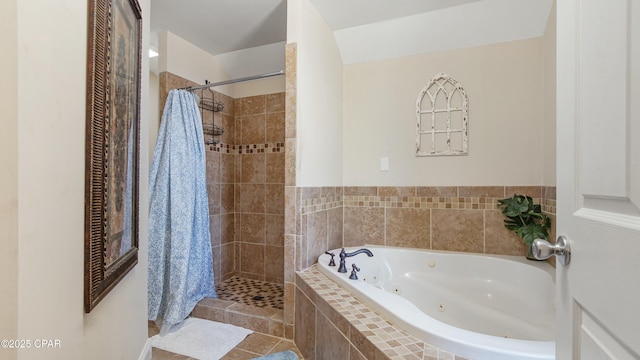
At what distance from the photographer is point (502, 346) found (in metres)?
1.03

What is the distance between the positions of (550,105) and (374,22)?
1461mm

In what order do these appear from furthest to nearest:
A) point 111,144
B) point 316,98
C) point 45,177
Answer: point 316,98 < point 111,144 < point 45,177

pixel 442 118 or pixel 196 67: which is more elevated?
pixel 196 67

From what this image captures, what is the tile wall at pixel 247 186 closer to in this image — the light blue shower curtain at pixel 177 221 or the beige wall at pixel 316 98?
the light blue shower curtain at pixel 177 221

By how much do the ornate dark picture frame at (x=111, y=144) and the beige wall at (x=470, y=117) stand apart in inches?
72.5

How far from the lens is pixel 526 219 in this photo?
2141 mm

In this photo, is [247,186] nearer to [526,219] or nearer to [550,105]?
[526,219]

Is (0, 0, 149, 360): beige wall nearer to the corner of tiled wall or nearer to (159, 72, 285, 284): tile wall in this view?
the corner of tiled wall

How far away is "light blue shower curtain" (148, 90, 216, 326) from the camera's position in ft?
7.33

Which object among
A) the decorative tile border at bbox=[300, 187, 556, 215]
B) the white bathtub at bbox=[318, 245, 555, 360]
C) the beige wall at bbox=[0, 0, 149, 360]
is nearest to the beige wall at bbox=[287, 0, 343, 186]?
the decorative tile border at bbox=[300, 187, 556, 215]

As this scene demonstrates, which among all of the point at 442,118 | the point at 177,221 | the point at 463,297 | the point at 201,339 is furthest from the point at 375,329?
the point at 442,118

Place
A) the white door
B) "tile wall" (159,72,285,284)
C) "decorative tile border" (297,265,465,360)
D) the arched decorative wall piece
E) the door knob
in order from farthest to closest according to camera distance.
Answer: "tile wall" (159,72,285,284)
the arched decorative wall piece
"decorative tile border" (297,265,465,360)
the door knob
the white door

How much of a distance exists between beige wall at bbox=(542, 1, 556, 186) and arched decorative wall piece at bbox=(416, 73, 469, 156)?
0.51 meters

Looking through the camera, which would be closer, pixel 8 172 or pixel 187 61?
pixel 8 172
